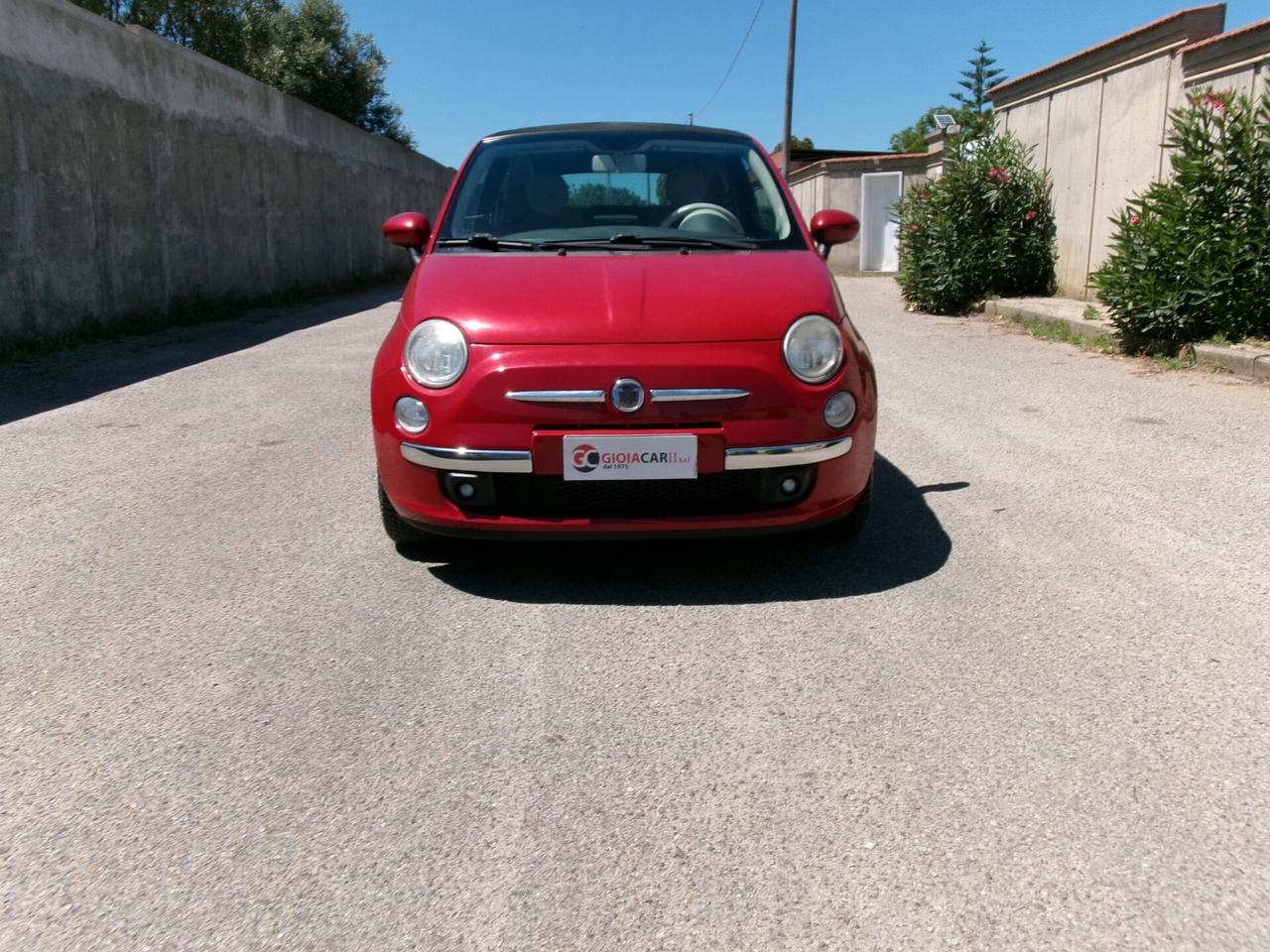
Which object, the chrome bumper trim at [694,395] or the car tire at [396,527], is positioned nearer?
the chrome bumper trim at [694,395]

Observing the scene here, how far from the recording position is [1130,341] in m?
8.86

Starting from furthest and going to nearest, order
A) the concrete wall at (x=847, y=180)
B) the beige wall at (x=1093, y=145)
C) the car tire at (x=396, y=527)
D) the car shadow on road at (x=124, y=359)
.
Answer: the concrete wall at (x=847, y=180), the beige wall at (x=1093, y=145), the car shadow on road at (x=124, y=359), the car tire at (x=396, y=527)

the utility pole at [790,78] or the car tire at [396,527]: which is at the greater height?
the utility pole at [790,78]

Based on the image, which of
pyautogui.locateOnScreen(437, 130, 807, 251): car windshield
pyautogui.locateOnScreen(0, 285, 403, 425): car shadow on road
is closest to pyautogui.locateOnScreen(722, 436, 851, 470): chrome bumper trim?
pyautogui.locateOnScreen(437, 130, 807, 251): car windshield

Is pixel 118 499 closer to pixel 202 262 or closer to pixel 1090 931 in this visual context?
pixel 1090 931

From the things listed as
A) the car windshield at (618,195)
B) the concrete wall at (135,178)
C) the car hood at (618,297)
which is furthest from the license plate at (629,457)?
the concrete wall at (135,178)

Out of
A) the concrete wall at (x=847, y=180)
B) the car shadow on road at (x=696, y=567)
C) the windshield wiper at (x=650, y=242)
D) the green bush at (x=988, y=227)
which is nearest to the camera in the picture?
the car shadow on road at (x=696, y=567)

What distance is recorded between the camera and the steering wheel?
4418 millimetres

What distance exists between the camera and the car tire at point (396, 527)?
3834 millimetres

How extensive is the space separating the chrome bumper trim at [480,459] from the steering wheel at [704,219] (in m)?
1.51

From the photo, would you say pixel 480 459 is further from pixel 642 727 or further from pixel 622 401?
pixel 642 727

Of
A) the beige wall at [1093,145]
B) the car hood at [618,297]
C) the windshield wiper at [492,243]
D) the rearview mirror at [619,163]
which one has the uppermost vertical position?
the beige wall at [1093,145]

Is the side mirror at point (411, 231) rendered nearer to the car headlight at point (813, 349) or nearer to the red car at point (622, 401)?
the red car at point (622, 401)

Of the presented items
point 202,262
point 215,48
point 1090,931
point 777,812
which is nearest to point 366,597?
point 777,812
